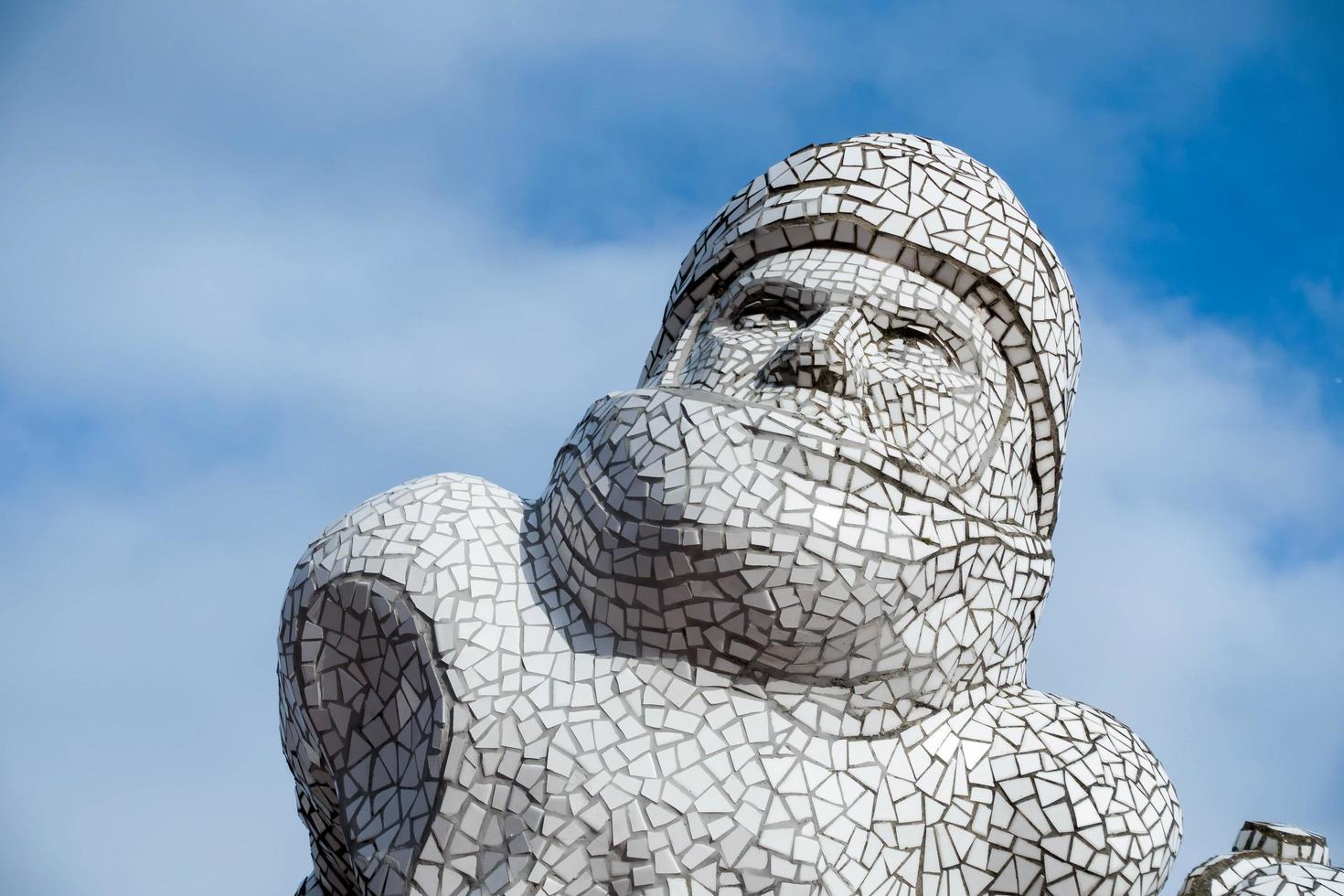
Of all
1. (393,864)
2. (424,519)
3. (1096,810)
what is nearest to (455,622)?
(424,519)

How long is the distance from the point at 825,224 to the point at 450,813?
3200 millimetres

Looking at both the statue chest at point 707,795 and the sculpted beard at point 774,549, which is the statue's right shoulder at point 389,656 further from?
the sculpted beard at point 774,549

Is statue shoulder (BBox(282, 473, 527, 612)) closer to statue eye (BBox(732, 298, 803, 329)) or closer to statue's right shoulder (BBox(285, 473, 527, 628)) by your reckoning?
statue's right shoulder (BBox(285, 473, 527, 628))

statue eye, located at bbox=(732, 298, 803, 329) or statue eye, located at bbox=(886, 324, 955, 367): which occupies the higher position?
statue eye, located at bbox=(732, 298, 803, 329)

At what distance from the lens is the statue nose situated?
5.52 metres

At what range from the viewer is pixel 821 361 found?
5.51 metres

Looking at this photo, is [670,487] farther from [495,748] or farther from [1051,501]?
[1051,501]

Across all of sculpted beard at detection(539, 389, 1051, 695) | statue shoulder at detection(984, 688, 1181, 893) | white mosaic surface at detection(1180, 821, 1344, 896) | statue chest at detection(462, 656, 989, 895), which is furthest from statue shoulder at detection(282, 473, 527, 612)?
white mosaic surface at detection(1180, 821, 1344, 896)

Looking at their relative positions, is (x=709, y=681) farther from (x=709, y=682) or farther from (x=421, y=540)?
(x=421, y=540)

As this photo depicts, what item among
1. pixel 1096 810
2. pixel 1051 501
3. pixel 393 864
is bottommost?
pixel 393 864

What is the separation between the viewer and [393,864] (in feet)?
15.5

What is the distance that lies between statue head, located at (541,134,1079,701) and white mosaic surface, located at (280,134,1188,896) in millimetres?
15

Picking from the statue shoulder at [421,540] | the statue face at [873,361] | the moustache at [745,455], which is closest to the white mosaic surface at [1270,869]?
the moustache at [745,455]

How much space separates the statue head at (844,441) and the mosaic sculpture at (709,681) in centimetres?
1
